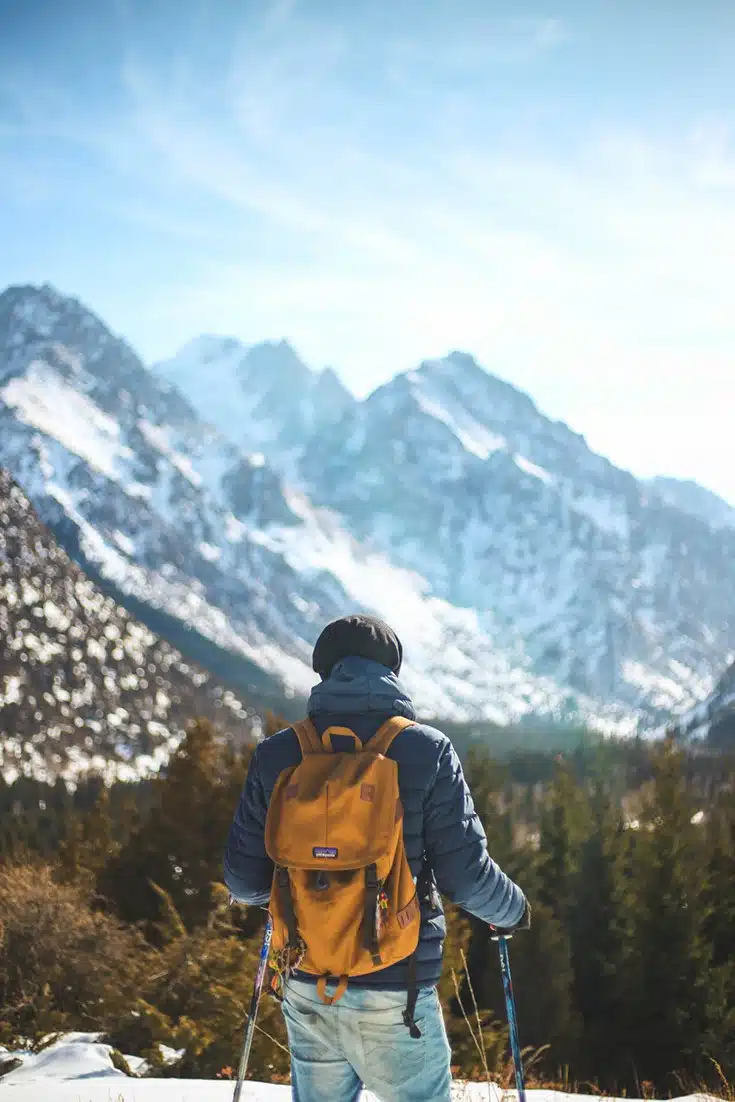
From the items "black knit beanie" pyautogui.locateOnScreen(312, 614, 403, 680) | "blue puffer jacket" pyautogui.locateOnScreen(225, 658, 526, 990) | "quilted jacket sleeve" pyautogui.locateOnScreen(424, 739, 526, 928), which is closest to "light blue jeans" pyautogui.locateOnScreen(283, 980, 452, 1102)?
"blue puffer jacket" pyautogui.locateOnScreen(225, 658, 526, 990)

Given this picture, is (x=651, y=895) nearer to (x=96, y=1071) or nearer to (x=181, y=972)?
(x=181, y=972)

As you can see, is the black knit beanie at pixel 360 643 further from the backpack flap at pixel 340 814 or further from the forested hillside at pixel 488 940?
the forested hillside at pixel 488 940

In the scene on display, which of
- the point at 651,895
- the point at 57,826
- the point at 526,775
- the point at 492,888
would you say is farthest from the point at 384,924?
the point at 526,775

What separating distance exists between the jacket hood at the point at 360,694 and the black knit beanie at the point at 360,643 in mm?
122

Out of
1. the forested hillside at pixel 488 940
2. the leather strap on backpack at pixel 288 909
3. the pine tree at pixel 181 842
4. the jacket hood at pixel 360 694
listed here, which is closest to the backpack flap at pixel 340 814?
the leather strap on backpack at pixel 288 909

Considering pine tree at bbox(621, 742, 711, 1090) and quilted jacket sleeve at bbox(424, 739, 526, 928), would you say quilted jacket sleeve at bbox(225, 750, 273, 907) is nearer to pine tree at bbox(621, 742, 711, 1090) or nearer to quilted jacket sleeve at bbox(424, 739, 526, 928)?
quilted jacket sleeve at bbox(424, 739, 526, 928)

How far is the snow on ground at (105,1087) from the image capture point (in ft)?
22.2

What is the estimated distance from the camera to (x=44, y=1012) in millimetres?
9641

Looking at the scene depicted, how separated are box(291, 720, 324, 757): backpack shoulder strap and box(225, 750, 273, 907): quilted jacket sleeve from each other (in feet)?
0.91

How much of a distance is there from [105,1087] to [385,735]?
4.74 m

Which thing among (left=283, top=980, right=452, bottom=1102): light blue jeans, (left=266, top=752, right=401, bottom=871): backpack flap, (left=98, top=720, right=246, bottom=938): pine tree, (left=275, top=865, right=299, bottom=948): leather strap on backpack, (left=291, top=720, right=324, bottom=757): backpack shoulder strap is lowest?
(left=98, top=720, right=246, bottom=938): pine tree

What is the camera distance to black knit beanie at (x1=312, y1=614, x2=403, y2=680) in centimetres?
447

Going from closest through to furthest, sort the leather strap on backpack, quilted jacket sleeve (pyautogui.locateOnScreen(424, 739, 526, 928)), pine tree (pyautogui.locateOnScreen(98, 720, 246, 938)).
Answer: the leather strap on backpack < quilted jacket sleeve (pyautogui.locateOnScreen(424, 739, 526, 928)) < pine tree (pyautogui.locateOnScreen(98, 720, 246, 938))

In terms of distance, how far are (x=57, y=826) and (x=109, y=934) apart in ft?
277
